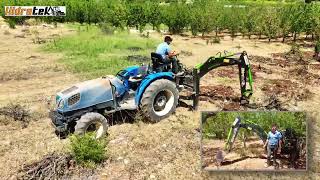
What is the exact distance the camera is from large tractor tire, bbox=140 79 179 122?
916cm

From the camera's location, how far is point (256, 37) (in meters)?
30.6

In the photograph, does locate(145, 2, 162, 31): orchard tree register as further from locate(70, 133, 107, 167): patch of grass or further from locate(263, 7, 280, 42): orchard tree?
locate(70, 133, 107, 167): patch of grass

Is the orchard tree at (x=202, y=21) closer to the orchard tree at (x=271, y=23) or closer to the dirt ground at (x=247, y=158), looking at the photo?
the orchard tree at (x=271, y=23)

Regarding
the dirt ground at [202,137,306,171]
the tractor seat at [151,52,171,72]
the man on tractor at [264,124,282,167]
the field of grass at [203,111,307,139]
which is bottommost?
the dirt ground at [202,137,306,171]

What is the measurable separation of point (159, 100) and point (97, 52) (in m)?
10.7

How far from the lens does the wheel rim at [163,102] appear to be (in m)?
9.63

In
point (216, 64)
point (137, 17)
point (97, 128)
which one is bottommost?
point (97, 128)

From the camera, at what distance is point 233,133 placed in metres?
6.05

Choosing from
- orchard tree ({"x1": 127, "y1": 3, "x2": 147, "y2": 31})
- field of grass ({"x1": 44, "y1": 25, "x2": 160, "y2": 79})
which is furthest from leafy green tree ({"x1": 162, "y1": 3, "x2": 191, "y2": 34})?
field of grass ({"x1": 44, "y1": 25, "x2": 160, "y2": 79})

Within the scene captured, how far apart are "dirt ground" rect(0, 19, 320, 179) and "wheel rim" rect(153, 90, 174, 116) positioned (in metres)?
0.26

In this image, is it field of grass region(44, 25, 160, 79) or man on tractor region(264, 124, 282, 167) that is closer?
man on tractor region(264, 124, 282, 167)

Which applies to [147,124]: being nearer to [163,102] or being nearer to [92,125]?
[163,102]

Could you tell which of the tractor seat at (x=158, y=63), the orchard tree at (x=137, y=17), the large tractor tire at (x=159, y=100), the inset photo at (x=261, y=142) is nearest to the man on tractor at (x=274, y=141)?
the inset photo at (x=261, y=142)

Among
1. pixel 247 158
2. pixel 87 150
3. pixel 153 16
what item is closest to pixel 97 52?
pixel 87 150
